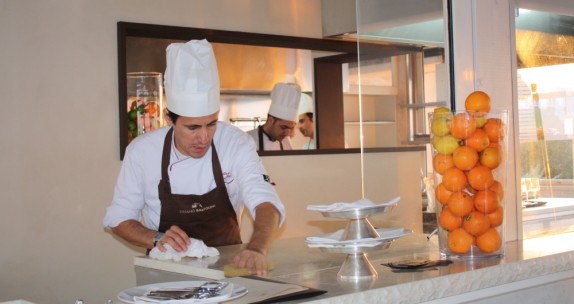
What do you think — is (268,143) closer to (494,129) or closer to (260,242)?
(260,242)

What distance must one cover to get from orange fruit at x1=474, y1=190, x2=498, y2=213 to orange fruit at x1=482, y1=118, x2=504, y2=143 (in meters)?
0.14

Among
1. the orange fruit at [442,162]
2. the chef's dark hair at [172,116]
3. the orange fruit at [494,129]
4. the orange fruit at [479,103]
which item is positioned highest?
the chef's dark hair at [172,116]

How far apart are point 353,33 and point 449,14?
2.65 metres

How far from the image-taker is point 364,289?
1.55 metres

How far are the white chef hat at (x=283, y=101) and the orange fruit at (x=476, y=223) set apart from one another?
2882mm

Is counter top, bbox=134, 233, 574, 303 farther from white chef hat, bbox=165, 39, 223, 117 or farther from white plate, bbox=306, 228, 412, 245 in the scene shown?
white chef hat, bbox=165, 39, 223, 117

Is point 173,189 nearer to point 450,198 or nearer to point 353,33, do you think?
point 450,198

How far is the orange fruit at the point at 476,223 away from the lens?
1939 millimetres

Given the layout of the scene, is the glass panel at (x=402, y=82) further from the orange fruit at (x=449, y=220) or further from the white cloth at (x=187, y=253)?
the white cloth at (x=187, y=253)

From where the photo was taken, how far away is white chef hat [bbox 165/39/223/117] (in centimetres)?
258

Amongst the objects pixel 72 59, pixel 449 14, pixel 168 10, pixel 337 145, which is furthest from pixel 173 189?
pixel 337 145

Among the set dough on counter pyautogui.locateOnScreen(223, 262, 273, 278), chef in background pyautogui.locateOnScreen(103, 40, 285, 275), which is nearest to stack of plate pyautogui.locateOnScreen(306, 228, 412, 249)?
dough on counter pyautogui.locateOnScreen(223, 262, 273, 278)

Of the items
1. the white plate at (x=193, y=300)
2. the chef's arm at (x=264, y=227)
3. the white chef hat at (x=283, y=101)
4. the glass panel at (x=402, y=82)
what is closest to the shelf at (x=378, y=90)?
the glass panel at (x=402, y=82)

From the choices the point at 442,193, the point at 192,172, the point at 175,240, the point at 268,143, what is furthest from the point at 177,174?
the point at 268,143
